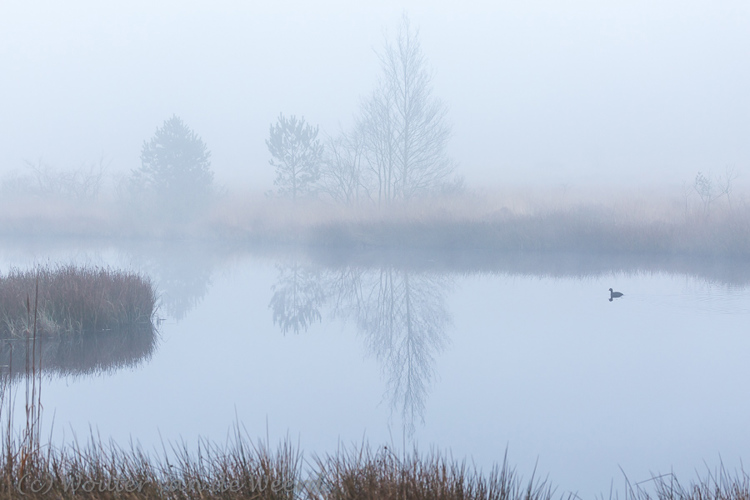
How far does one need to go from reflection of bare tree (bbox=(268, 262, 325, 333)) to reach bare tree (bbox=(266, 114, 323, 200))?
1220cm

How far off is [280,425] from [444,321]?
14.0ft

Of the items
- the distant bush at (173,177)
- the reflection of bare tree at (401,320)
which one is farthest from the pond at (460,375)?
the distant bush at (173,177)

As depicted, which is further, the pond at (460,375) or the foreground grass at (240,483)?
the pond at (460,375)

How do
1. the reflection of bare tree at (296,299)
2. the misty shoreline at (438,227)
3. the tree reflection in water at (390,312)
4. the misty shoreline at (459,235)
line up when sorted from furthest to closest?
the misty shoreline at (438,227) → the misty shoreline at (459,235) → the reflection of bare tree at (296,299) → the tree reflection in water at (390,312)

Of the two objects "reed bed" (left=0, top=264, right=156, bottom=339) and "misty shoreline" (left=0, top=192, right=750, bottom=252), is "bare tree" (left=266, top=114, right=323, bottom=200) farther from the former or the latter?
"reed bed" (left=0, top=264, right=156, bottom=339)

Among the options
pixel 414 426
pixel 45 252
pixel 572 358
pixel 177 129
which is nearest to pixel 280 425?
pixel 414 426

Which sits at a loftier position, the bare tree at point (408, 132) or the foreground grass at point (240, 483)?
the bare tree at point (408, 132)

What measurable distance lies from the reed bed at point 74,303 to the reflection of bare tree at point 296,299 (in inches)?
67.2

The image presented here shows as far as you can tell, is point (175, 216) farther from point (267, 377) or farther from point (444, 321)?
point (267, 377)

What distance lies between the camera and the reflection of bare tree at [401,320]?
5654mm

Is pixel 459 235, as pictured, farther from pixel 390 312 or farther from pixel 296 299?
pixel 390 312

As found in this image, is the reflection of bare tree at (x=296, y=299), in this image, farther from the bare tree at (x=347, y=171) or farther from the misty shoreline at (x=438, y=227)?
the bare tree at (x=347, y=171)

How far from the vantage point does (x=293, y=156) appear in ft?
85.7

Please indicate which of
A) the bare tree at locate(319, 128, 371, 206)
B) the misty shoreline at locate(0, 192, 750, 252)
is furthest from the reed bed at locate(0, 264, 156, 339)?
the bare tree at locate(319, 128, 371, 206)
